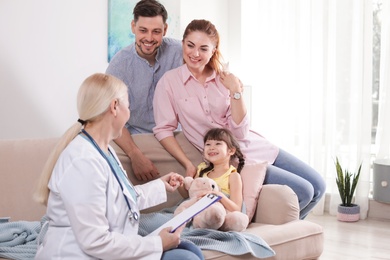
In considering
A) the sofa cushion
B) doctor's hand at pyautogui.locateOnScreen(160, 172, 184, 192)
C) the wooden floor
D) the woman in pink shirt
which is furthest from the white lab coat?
the wooden floor

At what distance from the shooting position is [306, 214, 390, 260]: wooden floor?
3878 millimetres

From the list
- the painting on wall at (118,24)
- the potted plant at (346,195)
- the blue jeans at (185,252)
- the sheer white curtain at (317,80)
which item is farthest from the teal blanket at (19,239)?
the sheer white curtain at (317,80)

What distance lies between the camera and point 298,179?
3098 millimetres

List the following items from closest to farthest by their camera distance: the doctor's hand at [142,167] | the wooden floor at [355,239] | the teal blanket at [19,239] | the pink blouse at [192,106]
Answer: the teal blanket at [19,239] → the doctor's hand at [142,167] → the pink blouse at [192,106] → the wooden floor at [355,239]

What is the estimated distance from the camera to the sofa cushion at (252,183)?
2909 millimetres

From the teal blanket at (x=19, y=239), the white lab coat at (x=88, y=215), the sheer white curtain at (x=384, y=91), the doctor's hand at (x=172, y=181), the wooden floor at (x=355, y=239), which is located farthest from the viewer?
the sheer white curtain at (x=384, y=91)

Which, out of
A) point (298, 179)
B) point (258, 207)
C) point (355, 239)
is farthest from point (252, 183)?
point (355, 239)

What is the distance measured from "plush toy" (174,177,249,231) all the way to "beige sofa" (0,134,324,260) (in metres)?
0.09

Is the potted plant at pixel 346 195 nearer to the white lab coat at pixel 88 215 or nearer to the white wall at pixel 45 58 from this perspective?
the white wall at pixel 45 58

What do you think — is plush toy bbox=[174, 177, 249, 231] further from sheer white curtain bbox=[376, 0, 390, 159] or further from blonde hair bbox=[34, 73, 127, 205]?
sheer white curtain bbox=[376, 0, 390, 159]

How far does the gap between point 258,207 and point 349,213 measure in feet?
6.80

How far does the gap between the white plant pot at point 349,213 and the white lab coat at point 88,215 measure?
2980 mm

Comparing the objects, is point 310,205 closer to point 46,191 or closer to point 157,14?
point 157,14

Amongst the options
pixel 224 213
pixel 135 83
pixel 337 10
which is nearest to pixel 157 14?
pixel 135 83
